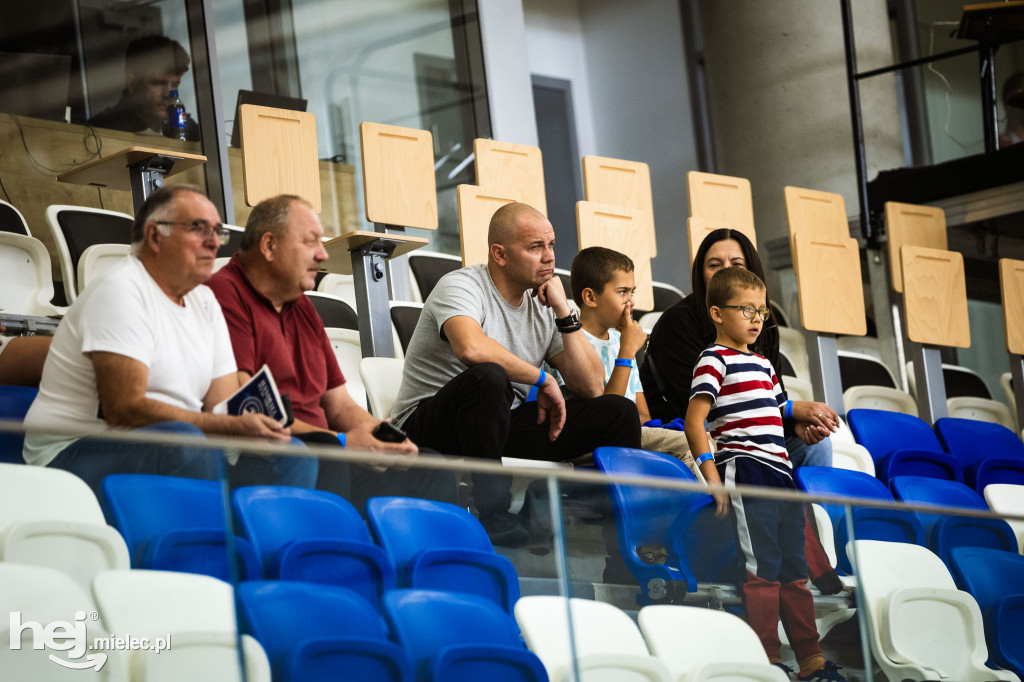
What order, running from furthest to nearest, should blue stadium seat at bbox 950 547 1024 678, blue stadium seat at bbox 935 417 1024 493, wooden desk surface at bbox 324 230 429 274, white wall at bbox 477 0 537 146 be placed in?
white wall at bbox 477 0 537 146, blue stadium seat at bbox 935 417 1024 493, wooden desk surface at bbox 324 230 429 274, blue stadium seat at bbox 950 547 1024 678

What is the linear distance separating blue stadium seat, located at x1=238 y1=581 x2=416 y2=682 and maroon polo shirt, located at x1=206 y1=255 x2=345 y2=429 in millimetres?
788

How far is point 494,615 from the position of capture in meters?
1.62

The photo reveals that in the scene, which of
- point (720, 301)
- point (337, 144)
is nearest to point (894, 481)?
point (720, 301)

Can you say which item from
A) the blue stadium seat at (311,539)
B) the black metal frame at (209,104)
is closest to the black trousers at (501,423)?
the blue stadium seat at (311,539)

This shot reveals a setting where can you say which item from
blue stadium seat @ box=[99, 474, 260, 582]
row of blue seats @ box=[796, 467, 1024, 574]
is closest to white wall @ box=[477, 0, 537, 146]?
row of blue seats @ box=[796, 467, 1024, 574]

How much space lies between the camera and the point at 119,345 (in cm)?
187

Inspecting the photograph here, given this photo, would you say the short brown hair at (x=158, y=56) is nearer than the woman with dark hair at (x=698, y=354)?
No

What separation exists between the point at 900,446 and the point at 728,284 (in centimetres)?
138

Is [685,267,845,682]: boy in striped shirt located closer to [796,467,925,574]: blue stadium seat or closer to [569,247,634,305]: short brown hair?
[569,247,634,305]: short brown hair

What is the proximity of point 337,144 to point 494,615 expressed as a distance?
4.14 metres

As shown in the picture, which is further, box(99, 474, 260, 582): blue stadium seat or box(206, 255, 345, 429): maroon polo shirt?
box(206, 255, 345, 429): maroon polo shirt

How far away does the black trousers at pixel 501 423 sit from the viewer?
2.36 metres

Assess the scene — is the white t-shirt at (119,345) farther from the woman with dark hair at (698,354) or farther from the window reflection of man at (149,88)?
the window reflection of man at (149,88)

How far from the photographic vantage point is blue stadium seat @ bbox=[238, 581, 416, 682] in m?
1.40
